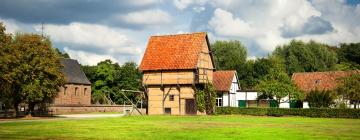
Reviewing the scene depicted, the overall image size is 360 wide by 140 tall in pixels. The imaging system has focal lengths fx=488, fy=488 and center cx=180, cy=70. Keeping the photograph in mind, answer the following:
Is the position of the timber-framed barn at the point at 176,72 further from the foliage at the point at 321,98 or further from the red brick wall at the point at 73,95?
the red brick wall at the point at 73,95

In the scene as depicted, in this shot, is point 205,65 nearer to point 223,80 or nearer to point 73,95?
point 223,80

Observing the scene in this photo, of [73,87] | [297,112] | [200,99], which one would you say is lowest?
[297,112]

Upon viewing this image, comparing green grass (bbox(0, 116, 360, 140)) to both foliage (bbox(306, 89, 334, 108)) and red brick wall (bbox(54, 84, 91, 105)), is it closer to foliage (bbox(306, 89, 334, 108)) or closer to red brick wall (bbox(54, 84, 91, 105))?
foliage (bbox(306, 89, 334, 108))

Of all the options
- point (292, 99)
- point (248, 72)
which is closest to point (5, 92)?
point (292, 99)

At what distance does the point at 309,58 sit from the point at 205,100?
131 ft

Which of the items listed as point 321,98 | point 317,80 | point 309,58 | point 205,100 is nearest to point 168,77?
point 205,100

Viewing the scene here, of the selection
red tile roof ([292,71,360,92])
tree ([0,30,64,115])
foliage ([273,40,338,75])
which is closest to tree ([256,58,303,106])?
red tile roof ([292,71,360,92])

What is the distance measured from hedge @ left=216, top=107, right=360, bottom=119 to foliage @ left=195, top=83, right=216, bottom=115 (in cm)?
106

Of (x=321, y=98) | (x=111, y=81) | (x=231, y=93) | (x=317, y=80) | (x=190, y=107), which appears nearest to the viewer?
(x=321, y=98)

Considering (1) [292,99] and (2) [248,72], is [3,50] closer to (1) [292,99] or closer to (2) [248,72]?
(1) [292,99]

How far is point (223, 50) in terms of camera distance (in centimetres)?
10912

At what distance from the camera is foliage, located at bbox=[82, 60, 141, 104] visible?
95625 mm

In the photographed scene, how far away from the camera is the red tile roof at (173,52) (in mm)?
64250

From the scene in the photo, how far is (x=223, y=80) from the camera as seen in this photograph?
254 feet
